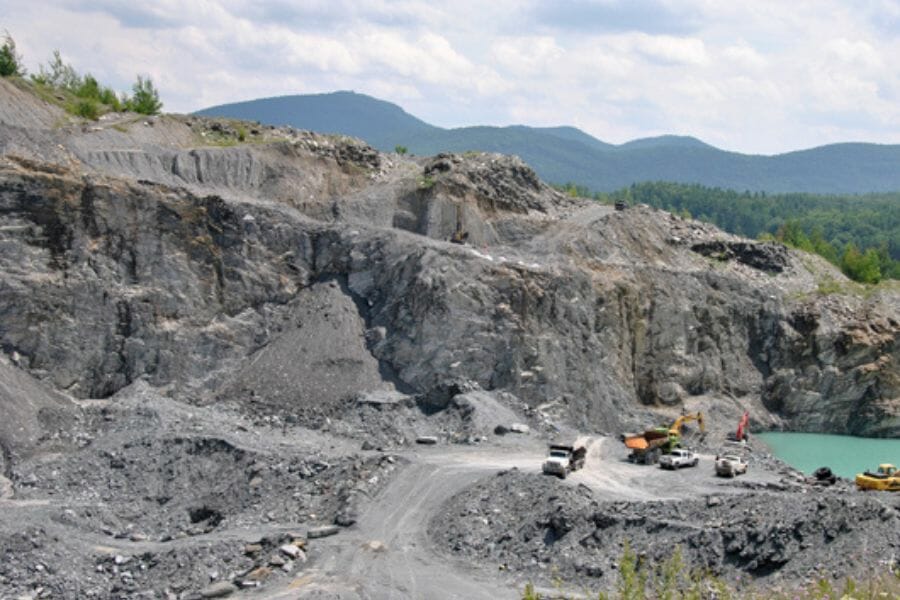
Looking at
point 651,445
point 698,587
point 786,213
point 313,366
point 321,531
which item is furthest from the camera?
point 786,213

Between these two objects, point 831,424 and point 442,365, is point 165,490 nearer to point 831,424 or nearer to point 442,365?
point 442,365

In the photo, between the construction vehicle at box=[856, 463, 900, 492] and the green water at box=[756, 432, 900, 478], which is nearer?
the construction vehicle at box=[856, 463, 900, 492]

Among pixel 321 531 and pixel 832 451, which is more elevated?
pixel 321 531

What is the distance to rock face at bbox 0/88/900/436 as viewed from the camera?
1363 inches

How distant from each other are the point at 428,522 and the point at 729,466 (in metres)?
9.13

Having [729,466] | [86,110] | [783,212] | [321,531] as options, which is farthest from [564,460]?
[783,212]

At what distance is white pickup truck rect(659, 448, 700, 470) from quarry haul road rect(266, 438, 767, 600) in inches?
12.3

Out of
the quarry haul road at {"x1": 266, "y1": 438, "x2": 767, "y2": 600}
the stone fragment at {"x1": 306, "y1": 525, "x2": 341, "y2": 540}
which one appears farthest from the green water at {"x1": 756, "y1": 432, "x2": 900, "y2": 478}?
the stone fragment at {"x1": 306, "y1": 525, "x2": 341, "y2": 540}

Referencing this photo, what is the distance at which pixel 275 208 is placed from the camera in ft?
130

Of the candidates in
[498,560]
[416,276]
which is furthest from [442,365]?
[498,560]

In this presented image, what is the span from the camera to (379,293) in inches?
1523

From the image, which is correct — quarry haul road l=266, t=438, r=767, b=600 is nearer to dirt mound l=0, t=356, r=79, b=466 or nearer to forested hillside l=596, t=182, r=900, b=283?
dirt mound l=0, t=356, r=79, b=466

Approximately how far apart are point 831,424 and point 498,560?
96.0ft

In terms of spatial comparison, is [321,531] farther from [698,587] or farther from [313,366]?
[698,587]
